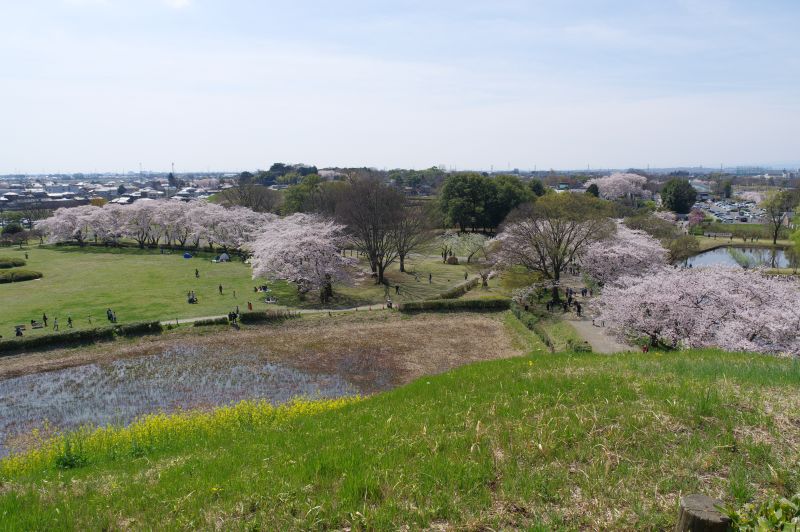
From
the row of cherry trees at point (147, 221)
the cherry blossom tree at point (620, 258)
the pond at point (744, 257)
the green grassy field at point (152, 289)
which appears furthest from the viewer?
the row of cherry trees at point (147, 221)

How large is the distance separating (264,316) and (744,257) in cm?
4912

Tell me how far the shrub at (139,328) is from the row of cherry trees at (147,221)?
30864 mm

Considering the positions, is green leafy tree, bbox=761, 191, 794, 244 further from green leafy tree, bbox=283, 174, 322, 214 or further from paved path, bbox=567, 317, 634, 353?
green leafy tree, bbox=283, 174, 322, 214

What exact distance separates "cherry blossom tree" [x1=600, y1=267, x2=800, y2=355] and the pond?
29252 mm

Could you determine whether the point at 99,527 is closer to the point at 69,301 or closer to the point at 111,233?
the point at 69,301

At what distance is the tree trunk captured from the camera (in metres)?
3.96

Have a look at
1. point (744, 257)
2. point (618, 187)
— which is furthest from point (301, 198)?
point (618, 187)

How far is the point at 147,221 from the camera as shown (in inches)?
2431

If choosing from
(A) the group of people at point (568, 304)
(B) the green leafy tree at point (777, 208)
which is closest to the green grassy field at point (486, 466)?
(A) the group of people at point (568, 304)

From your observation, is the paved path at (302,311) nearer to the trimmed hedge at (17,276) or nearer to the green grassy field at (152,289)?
the green grassy field at (152,289)

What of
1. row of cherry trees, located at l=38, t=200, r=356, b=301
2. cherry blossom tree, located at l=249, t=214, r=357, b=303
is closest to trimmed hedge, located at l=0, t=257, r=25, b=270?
row of cherry trees, located at l=38, t=200, r=356, b=301

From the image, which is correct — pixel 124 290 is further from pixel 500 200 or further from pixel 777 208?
pixel 777 208

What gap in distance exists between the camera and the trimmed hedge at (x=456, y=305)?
32.6 meters

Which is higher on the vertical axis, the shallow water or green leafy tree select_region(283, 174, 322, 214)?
green leafy tree select_region(283, 174, 322, 214)
